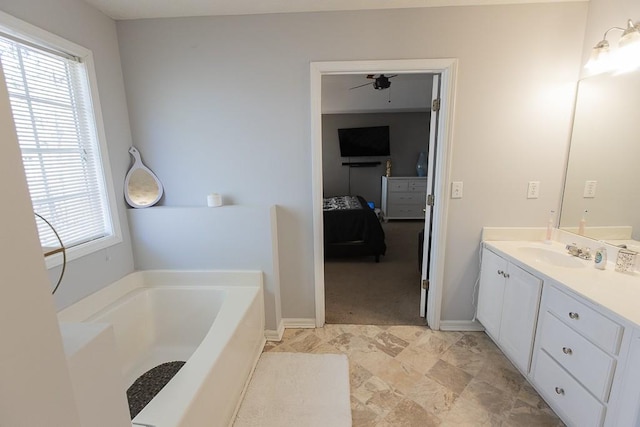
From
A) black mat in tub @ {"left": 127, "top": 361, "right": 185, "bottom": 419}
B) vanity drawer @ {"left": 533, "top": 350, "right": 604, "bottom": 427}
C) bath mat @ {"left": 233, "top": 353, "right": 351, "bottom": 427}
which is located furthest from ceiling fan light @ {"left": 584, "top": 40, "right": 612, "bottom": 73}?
black mat in tub @ {"left": 127, "top": 361, "right": 185, "bottom": 419}

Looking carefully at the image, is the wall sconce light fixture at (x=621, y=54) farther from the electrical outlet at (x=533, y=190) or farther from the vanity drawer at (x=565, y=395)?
the vanity drawer at (x=565, y=395)

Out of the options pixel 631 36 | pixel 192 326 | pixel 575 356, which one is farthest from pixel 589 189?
pixel 192 326

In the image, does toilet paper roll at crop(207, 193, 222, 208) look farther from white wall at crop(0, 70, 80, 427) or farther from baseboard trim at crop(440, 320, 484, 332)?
baseboard trim at crop(440, 320, 484, 332)

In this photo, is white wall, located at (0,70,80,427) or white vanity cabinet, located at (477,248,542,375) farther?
white vanity cabinet, located at (477,248,542,375)

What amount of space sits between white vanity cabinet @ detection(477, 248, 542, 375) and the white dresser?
161 inches

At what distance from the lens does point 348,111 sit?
578cm

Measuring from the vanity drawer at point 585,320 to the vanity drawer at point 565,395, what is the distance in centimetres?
27

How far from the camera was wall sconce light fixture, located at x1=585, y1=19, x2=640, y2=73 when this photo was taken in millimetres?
1475

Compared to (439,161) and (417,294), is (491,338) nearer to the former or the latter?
(417,294)

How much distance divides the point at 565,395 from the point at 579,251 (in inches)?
34.6

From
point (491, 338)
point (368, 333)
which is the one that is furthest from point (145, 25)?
point (491, 338)

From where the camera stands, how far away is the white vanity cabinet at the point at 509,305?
1701mm

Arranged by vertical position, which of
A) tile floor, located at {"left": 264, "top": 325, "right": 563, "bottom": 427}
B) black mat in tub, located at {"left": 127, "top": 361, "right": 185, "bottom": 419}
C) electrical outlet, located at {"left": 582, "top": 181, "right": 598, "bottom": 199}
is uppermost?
electrical outlet, located at {"left": 582, "top": 181, "right": 598, "bottom": 199}

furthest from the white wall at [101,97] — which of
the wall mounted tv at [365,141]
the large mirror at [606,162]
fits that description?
the wall mounted tv at [365,141]
